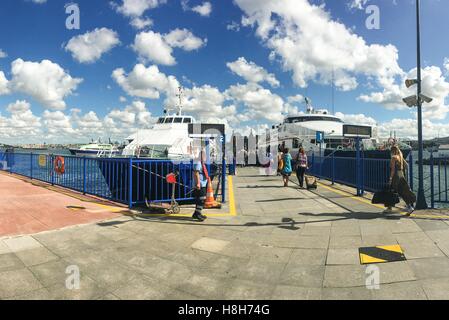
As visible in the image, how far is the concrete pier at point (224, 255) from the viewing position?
3451 millimetres

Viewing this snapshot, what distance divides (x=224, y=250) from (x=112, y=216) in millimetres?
3501

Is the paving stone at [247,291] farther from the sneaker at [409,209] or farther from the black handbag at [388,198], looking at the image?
the sneaker at [409,209]

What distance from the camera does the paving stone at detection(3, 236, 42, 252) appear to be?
4.72 meters

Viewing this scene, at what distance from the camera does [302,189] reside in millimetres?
12047

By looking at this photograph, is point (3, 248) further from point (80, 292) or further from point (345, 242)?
point (345, 242)

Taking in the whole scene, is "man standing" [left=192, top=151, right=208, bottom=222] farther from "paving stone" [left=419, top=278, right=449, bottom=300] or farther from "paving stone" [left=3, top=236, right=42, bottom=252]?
"paving stone" [left=419, top=278, right=449, bottom=300]

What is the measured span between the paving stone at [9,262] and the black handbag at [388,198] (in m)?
7.49

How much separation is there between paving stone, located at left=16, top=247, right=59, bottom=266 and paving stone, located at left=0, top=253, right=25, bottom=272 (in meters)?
0.06

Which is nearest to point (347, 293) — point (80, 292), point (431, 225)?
point (80, 292)

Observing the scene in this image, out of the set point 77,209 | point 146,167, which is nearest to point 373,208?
point 146,167

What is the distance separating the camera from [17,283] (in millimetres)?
3537

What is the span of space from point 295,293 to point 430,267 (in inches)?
82.7

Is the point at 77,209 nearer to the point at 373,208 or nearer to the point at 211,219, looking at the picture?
the point at 211,219
